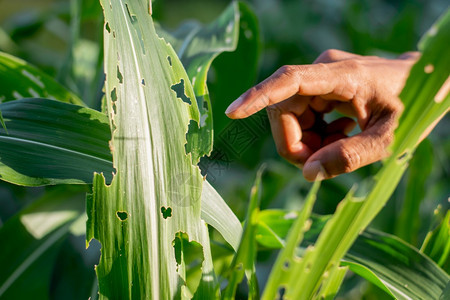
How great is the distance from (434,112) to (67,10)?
1085mm

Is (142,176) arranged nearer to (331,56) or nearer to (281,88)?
(281,88)

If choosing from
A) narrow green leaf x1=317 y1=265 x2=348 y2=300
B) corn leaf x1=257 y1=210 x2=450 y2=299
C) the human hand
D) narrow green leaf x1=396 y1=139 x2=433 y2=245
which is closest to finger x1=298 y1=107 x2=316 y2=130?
the human hand

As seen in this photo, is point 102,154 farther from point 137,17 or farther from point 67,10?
point 67,10

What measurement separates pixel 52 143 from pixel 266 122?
0.23 metres

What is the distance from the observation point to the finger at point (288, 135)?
1.51 ft

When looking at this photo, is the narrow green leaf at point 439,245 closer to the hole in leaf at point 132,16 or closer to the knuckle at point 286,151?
the knuckle at point 286,151

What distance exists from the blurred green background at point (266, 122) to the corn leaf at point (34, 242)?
23 mm

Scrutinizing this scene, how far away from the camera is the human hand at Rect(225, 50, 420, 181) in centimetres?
38

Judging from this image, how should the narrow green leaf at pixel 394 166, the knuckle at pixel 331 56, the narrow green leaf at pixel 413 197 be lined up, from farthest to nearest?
1. the narrow green leaf at pixel 413 197
2. the knuckle at pixel 331 56
3. the narrow green leaf at pixel 394 166

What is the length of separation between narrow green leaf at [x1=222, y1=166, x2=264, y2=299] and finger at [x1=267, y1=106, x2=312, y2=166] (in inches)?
4.8

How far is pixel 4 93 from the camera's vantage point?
547 millimetres

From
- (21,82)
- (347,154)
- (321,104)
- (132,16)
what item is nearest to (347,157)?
(347,154)

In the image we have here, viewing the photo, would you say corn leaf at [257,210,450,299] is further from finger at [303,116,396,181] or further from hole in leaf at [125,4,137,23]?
hole in leaf at [125,4,137,23]

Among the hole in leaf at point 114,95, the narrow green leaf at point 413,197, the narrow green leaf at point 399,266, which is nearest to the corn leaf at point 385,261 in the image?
the narrow green leaf at point 399,266
